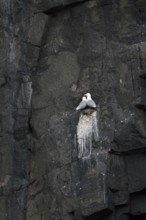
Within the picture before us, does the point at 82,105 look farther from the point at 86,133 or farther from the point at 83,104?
the point at 86,133

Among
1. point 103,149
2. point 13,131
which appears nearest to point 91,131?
point 103,149

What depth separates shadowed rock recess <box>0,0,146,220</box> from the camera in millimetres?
11375

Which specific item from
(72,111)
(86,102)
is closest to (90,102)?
(86,102)

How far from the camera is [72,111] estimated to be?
39.0ft

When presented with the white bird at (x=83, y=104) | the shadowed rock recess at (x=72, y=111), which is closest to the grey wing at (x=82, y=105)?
the white bird at (x=83, y=104)

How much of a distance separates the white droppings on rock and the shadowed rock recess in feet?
0.04

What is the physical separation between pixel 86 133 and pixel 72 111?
0.39 m

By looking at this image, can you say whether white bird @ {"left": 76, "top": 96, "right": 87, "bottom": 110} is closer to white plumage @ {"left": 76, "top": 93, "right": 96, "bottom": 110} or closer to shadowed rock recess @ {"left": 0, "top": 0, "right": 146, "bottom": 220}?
white plumage @ {"left": 76, "top": 93, "right": 96, "bottom": 110}

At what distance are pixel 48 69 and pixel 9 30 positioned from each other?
74cm

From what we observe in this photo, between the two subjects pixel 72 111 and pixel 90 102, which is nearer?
pixel 90 102

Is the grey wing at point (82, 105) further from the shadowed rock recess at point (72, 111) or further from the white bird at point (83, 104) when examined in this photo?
the shadowed rock recess at point (72, 111)

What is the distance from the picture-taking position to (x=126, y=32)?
1208 centimetres

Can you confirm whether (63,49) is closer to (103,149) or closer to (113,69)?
(113,69)

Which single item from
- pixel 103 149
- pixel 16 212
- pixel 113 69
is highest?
Answer: pixel 113 69
